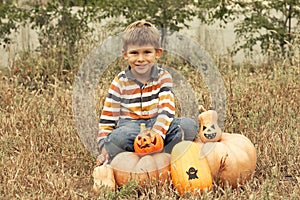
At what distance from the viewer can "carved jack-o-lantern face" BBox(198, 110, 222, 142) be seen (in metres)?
4.17

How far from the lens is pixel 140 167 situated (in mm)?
4023

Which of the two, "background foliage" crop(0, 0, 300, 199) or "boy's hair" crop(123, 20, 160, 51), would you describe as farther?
"boy's hair" crop(123, 20, 160, 51)

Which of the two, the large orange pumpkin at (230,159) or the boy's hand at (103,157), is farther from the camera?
the boy's hand at (103,157)

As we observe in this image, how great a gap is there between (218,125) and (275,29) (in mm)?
3285

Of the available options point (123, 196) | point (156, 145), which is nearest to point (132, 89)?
point (156, 145)

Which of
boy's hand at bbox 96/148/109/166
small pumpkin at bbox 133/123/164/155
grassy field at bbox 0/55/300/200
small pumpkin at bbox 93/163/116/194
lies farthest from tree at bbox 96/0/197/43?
small pumpkin at bbox 93/163/116/194

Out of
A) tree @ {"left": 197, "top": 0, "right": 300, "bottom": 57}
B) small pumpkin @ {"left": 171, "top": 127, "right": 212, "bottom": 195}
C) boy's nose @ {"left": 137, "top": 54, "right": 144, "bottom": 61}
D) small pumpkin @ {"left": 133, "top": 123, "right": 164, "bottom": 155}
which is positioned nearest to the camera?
small pumpkin @ {"left": 171, "top": 127, "right": 212, "bottom": 195}

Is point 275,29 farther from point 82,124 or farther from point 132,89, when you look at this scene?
point 132,89

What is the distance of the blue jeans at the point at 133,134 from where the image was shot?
4180 millimetres

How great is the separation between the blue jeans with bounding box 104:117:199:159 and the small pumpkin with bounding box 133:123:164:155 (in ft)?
0.34

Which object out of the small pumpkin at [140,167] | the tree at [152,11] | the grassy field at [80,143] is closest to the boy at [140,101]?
the small pumpkin at [140,167]

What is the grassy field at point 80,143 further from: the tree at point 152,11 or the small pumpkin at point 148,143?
the tree at point 152,11

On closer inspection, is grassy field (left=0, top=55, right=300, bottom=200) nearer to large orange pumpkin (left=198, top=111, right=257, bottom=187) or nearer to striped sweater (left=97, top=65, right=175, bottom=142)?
large orange pumpkin (left=198, top=111, right=257, bottom=187)

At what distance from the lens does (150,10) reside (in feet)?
24.4
